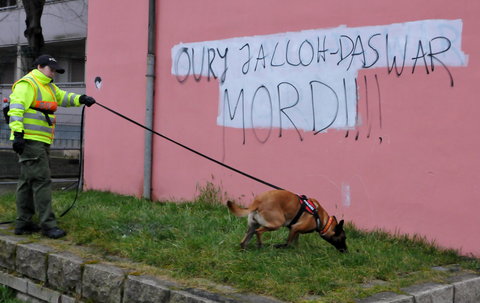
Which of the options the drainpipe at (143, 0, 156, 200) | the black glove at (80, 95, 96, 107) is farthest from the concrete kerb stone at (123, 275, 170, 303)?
the drainpipe at (143, 0, 156, 200)

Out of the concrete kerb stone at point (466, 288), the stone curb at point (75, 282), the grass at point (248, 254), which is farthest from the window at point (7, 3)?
the concrete kerb stone at point (466, 288)

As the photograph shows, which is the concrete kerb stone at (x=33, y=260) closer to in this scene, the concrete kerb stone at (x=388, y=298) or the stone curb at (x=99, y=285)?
the stone curb at (x=99, y=285)

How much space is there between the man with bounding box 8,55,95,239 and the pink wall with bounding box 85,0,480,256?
242 cm

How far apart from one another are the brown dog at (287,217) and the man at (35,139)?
6.65ft

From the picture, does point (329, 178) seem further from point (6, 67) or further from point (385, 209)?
point (6, 67)

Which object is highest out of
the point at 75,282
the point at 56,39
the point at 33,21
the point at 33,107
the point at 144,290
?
the point at 56,39

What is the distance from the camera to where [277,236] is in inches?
219

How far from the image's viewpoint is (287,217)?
4797 millimetres

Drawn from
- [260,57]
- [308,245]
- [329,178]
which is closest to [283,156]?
[329,178]

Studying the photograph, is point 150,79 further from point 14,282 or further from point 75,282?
point 75,282

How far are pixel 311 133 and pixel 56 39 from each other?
619 inches

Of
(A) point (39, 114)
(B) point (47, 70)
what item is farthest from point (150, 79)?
(A) point (39, 114)

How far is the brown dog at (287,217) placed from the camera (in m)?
4.71

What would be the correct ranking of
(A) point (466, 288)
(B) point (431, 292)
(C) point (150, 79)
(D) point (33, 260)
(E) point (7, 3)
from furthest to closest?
(E) point (7, 3), (C) point (150, 79), (D) point (33, 260), (A) point (466, 288), (B) point (431, 292)
